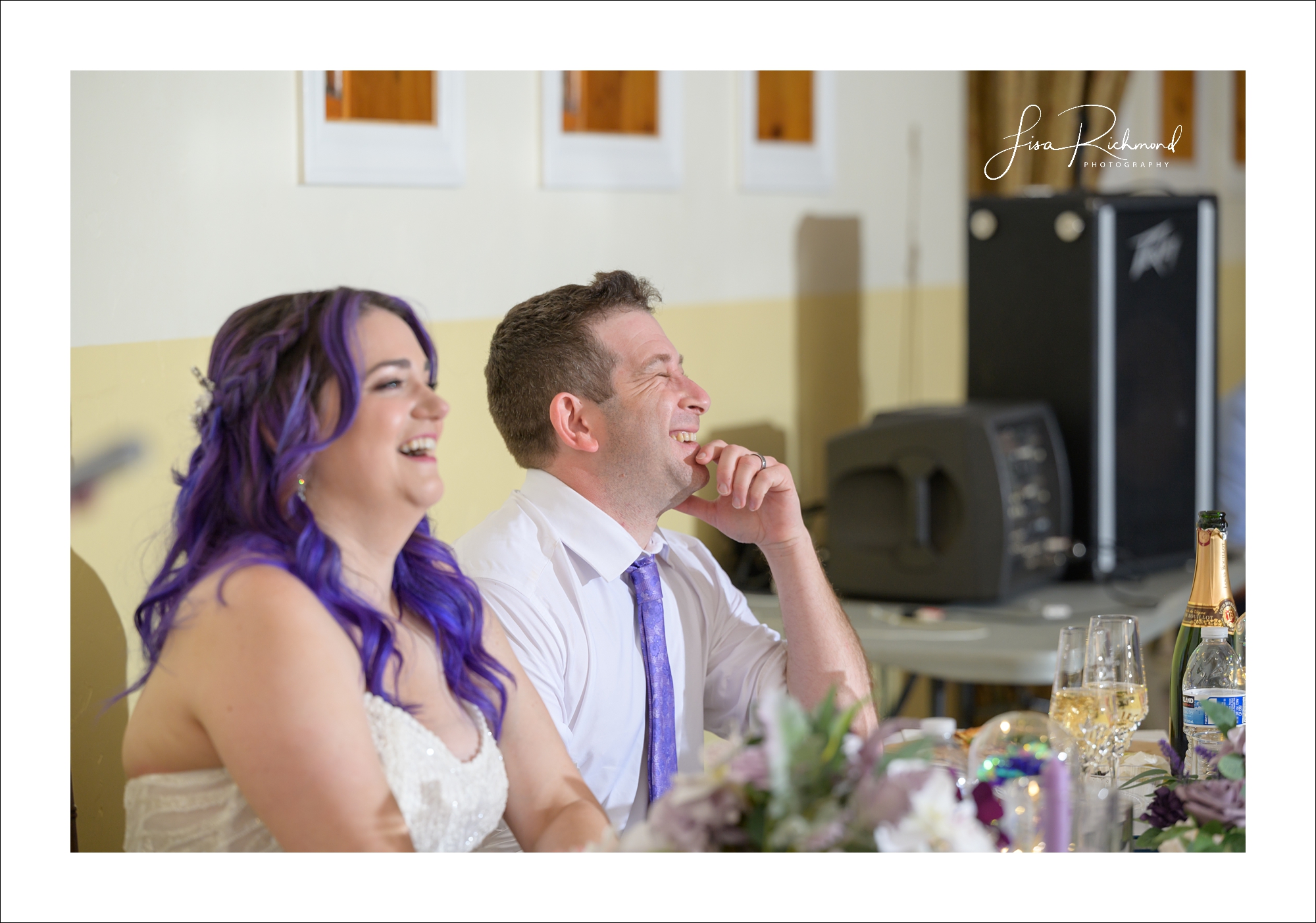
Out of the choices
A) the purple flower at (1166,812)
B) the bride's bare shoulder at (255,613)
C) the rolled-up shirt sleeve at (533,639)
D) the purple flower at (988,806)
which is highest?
the bride's bare shoulder at (255,613)

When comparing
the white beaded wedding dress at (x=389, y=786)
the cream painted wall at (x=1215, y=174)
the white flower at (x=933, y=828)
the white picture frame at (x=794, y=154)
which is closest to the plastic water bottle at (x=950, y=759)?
the white flower at (x=933, y=828)

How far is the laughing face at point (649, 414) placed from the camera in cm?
132

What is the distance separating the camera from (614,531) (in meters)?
1.36

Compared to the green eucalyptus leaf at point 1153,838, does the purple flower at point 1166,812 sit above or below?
above

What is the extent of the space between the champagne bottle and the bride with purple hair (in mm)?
765

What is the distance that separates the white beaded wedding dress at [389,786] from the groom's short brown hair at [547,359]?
368 millimetres

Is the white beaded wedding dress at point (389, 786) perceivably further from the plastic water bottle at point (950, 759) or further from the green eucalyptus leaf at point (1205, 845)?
the green eucalyptus leaf at point (1205, 845)

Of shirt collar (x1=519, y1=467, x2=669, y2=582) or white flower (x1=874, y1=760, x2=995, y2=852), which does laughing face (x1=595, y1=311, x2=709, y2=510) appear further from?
white flower (x1=874, y1=760, x2=995, y2=852)

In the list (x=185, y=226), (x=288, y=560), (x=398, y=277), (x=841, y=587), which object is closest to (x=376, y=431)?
(x=288, y=560)

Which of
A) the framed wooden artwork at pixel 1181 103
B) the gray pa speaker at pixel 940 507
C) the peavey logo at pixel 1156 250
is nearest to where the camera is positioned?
the gray pa speaker at pixel 940 507

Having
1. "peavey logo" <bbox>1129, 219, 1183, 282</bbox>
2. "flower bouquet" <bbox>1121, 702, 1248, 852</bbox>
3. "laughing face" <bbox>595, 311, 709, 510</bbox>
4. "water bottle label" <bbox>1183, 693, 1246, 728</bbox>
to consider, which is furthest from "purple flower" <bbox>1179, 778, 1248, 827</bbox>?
"peavey logo" <bbox>1129, 219, 1183, 282</bbox>

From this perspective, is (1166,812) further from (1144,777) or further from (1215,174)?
(1215,174)

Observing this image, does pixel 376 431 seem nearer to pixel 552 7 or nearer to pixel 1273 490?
pixel 552 7

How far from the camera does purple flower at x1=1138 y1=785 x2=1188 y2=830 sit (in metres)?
1.21
